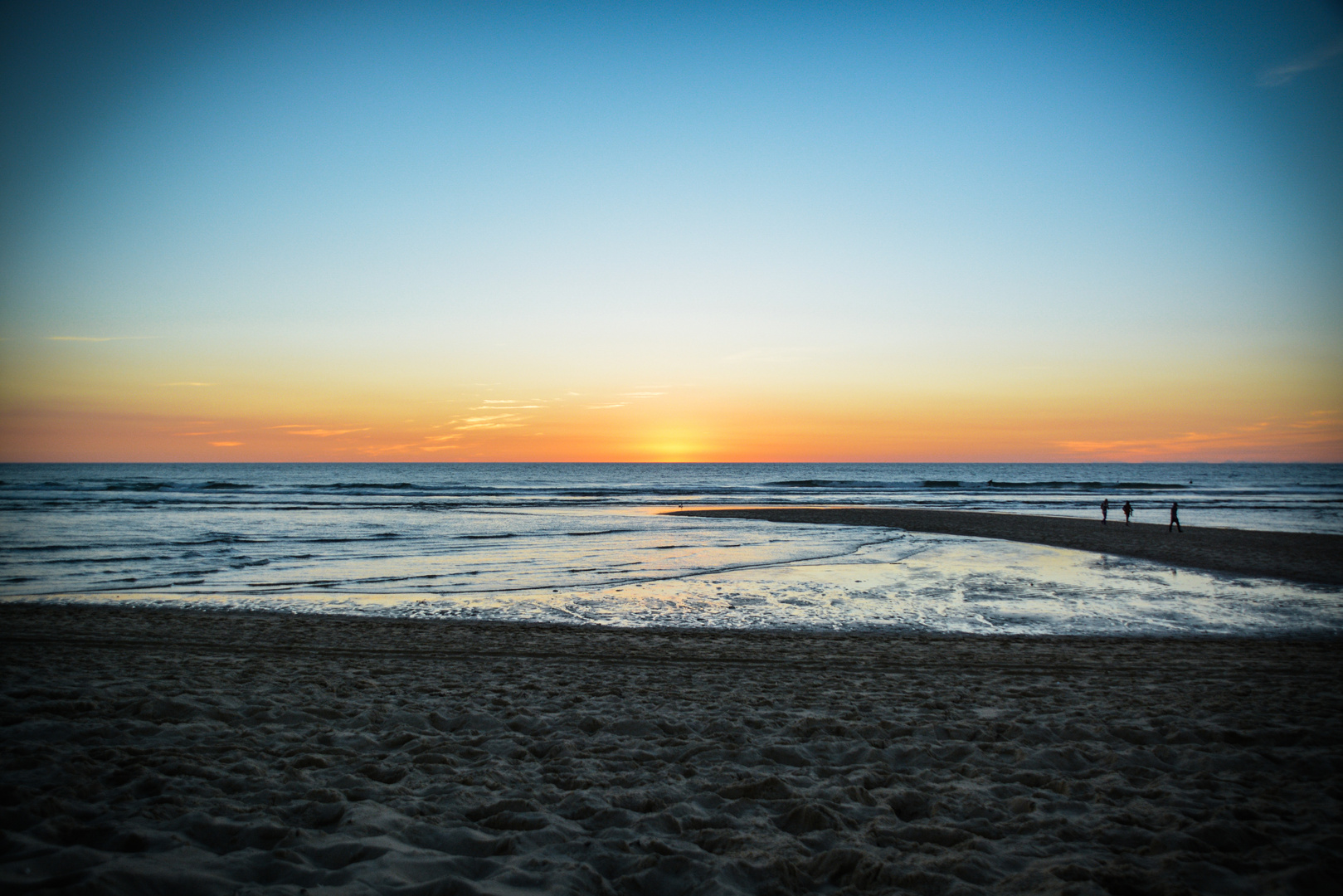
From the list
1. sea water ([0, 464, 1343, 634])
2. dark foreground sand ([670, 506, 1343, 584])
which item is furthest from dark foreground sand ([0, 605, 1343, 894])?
dark foreground sand ([670, 506, 1343, 584])

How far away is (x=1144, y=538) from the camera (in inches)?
965

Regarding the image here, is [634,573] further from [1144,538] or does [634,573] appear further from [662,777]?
[1144,538]

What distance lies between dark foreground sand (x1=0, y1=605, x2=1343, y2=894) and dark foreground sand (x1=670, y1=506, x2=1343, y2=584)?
12.9 m

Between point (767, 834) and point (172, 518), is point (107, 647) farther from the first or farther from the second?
point (172, 518)

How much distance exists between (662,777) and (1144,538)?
87.0 feet

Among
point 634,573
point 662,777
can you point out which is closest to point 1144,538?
point 634,573

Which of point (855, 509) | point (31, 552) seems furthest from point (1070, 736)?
point (855, 509)

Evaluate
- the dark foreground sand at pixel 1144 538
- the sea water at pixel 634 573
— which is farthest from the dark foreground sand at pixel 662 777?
the dark foreground sand at pixel 1144 538

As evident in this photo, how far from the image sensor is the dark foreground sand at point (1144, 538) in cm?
1798

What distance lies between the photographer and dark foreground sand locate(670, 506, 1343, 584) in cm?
1798

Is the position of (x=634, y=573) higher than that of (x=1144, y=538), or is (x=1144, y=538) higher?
(x=634, y=573)

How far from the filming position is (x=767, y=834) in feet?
12.7

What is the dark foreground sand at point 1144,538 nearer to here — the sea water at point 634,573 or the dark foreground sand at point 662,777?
the sea water at point 634,573

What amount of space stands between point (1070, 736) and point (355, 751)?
5645mm
